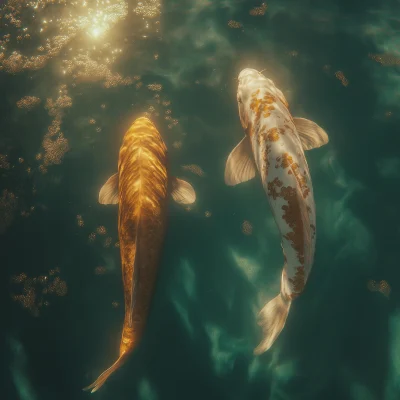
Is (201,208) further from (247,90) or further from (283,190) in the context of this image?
(247,90)

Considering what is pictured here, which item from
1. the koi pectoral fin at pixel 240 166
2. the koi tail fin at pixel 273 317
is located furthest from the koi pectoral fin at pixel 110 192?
the koi tail fin at pixel 273 317

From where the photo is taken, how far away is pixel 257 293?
13.9 ft

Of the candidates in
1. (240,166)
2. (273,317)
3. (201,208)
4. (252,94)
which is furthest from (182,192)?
(273,317)

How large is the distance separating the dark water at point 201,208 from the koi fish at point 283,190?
22.5 inches

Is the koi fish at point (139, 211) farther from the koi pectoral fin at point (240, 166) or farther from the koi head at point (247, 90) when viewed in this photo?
the koi head at point (247, 90)

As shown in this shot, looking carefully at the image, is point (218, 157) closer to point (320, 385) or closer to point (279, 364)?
point (279, 364)

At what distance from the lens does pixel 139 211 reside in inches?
140

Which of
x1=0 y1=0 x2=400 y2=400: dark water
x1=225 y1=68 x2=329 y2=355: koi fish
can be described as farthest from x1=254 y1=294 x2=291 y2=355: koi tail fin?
x1=0 y1=0 x2=400 y2=400: dark water

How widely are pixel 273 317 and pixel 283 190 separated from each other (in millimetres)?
1483

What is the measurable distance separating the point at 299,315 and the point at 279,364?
65cm

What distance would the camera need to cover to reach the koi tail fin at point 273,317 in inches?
140

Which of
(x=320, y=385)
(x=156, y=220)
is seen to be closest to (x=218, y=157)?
(x=156, y=220)

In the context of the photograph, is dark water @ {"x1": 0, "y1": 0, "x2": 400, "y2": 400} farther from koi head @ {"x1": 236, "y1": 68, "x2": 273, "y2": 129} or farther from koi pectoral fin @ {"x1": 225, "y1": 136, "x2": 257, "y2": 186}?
koi head @ {"x1": 236, "y1": 68, "x2": 273, "y2": 129}

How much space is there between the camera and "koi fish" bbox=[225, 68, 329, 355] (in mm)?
3438
